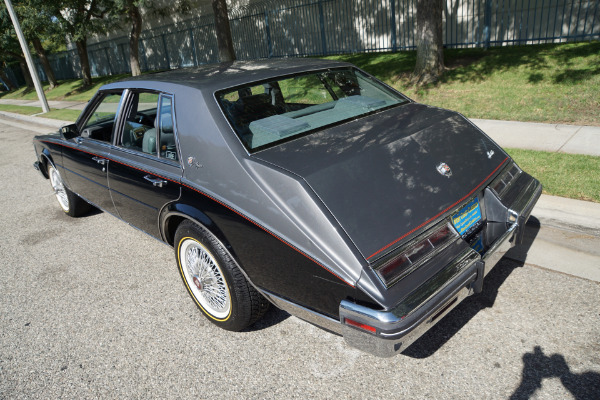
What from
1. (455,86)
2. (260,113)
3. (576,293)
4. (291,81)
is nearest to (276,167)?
(260,113)

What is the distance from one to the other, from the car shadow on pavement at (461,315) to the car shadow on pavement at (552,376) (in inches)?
17.9

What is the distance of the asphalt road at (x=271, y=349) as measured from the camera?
2490 mm

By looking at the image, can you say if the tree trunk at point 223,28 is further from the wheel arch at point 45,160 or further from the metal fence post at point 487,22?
the wheel arch at point 45,160

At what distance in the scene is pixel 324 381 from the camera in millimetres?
2586

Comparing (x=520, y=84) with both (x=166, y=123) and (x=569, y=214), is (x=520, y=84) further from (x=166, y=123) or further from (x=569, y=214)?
(x=166, y=123)

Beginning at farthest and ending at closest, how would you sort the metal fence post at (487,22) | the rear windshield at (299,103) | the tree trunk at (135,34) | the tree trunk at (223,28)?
the tree trunk at (135,34)
the tree trunk at (223,28)
the metal fence post at (487,22)
the rear windshield at (299,103)

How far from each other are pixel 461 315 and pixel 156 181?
2.34 meters

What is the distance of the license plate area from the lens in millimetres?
2705

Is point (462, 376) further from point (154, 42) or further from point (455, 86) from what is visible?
point (154, 42)

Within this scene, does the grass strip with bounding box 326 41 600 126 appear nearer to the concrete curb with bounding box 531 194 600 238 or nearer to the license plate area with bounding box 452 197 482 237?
the concrete curb with bounding box 531 194 600 238

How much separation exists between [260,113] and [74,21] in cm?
2000

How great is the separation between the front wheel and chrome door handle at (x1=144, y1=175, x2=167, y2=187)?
13.7 inches

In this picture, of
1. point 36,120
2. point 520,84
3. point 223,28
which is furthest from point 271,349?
point 36,120

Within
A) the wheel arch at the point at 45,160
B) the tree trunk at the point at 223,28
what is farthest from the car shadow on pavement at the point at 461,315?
the tree trunk at the point at 223,28
